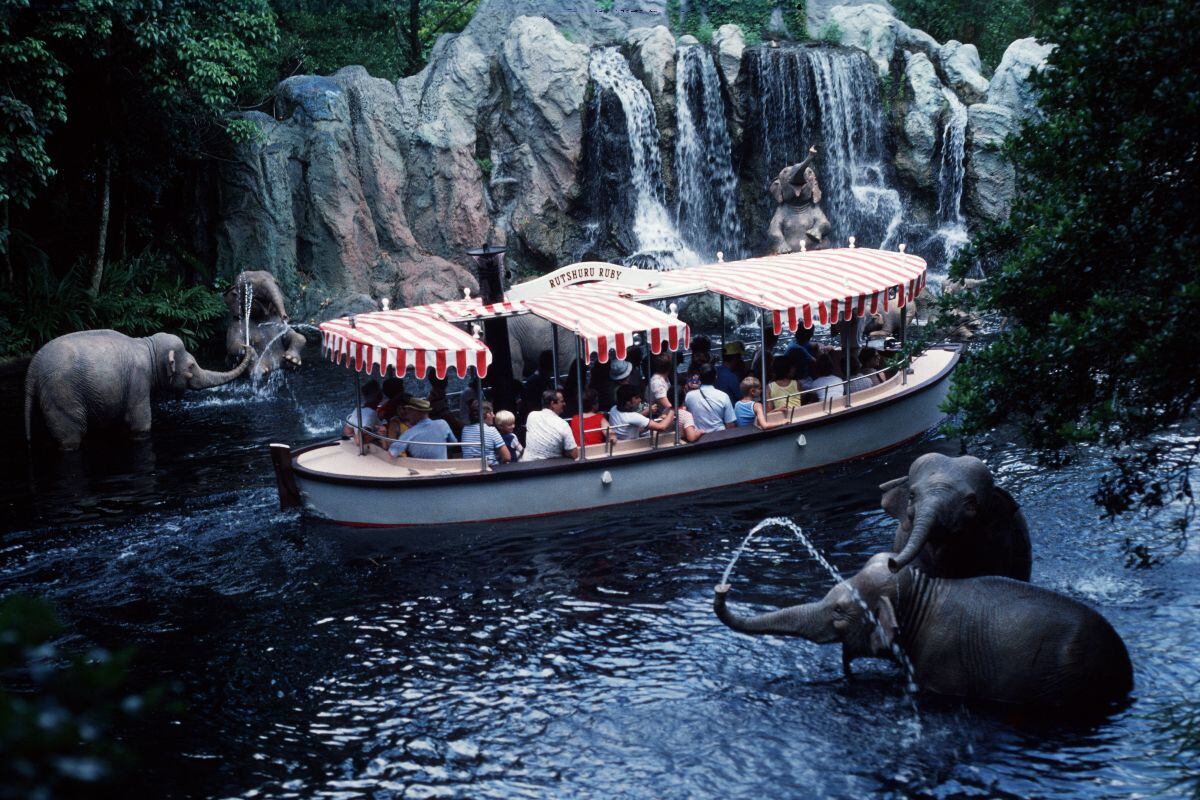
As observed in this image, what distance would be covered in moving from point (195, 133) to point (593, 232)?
10246 millimetres

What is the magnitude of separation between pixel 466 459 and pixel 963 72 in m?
24.0

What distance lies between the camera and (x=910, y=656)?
31.0 ft

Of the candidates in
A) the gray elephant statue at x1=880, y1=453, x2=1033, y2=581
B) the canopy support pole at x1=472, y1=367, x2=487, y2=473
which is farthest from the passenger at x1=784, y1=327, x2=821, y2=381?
the gray elephant statue at x1=880, y1=453, x2=1033, y2=581

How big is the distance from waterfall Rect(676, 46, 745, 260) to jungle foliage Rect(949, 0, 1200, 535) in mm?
21881

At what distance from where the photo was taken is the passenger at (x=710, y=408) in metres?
15.8

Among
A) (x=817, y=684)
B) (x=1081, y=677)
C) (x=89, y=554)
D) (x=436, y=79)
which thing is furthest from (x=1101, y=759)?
(x=436, y=79)

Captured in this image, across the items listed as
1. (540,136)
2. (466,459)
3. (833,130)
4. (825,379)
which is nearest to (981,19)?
(833,130)

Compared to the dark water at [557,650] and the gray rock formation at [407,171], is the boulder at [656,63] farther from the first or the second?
the dark water at [557,650]

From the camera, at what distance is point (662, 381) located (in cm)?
1561

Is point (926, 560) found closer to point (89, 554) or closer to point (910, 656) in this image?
point (910, 656)

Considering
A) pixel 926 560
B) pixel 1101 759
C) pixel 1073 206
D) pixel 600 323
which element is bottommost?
pixel 1101 759

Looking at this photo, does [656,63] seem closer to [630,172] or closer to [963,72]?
[630,172]

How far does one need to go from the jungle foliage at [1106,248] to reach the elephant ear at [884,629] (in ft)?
5.14

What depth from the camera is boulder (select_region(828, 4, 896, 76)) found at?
1278 inches
